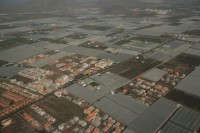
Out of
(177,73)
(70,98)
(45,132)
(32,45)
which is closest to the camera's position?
(45,132)

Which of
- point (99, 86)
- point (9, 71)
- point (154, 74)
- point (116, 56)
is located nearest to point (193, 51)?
point (154, 74)

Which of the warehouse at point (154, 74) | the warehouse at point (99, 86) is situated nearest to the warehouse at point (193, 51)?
the warehouse at point (154, 74)

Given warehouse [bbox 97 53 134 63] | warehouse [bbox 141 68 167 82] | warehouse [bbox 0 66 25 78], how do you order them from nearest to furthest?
warehouse [bbox 141 68 167 82] → warehouse [bbox 0 66 25 78] → warehouse [bbox 97 53 134 63]

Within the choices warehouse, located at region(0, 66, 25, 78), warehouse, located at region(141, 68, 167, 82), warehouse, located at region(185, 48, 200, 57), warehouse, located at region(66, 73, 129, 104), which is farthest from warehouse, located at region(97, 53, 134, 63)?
warehouse, located at region(0, 66, 25, 78)

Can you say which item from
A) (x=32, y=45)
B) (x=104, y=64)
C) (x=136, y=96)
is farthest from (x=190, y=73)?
(x=32, y=45)

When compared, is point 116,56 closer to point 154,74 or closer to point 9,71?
point 154,74

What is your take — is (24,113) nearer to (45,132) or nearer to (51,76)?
(45,132)

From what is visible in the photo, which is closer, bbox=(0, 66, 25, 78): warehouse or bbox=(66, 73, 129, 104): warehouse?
bbox=(66, 73, 129, 104): warehouse

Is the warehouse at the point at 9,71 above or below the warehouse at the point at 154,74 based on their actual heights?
below

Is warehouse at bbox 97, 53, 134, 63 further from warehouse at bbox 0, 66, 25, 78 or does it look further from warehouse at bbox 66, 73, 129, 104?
warehouse at bbox 0, 66, 25, 78

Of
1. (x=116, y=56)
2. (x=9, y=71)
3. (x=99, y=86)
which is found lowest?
(x=9, y=71)

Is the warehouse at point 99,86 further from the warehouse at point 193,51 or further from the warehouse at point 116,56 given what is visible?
the warehouse at point 193,51
